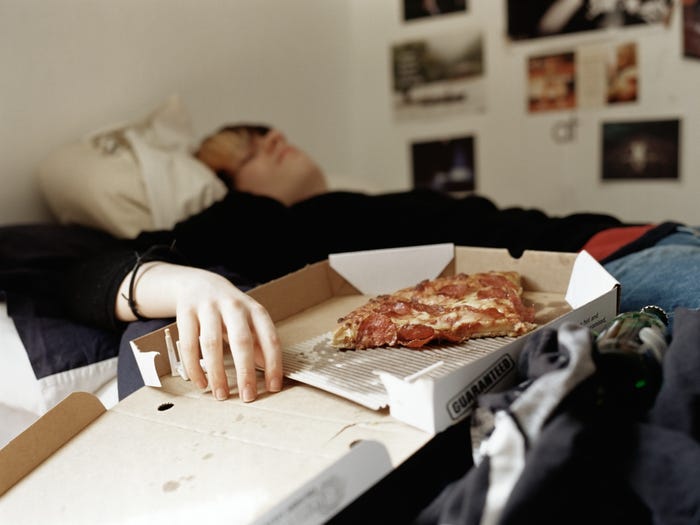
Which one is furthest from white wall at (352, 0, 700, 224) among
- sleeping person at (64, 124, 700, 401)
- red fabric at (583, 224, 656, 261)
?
red fabric at (583, 224, 656, 261)

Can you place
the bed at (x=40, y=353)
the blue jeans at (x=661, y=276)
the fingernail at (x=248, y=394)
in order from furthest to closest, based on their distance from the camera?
the bed at (x=40, y=353) < the blue jeans at (x=661, y=276) < the fingernail at (x=248, y=394)

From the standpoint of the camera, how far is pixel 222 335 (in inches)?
27.7

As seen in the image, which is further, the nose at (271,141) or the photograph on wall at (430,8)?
the photograph on wall at (430,8)

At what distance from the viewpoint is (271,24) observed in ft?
6.26

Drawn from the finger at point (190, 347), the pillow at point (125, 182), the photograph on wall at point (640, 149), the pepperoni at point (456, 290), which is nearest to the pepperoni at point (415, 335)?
the pepperoni at point (456, 290)

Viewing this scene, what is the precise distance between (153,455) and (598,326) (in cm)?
46

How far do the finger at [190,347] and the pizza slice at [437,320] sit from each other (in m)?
0.15

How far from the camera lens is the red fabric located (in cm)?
102

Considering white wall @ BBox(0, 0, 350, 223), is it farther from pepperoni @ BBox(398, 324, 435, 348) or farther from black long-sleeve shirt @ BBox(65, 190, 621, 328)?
pepperoni @ BBox(398, 324, 435, 348)

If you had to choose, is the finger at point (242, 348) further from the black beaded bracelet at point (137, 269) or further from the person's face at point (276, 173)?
the person's face at point (276, 173)

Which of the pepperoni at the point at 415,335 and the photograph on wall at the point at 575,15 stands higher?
the photograph on wall at the point at 575,15

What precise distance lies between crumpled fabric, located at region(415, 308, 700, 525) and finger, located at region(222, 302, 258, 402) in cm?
24

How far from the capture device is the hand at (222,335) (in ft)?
2.19

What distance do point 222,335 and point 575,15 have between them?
5.11 ft
